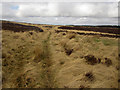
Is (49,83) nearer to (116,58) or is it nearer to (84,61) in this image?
(84,61)

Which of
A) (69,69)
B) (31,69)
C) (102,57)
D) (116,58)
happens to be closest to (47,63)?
(31,69)

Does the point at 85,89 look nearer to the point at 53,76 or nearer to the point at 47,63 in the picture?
the point at 53,76

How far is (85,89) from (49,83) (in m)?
2.40

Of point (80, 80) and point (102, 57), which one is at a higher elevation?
point (102, 57)

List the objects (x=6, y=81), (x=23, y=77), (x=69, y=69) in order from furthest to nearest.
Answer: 1. (x=69, y=69)
2. (x=23, y=77)
3. (x=6, y=81)

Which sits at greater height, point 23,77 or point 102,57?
point 102,57

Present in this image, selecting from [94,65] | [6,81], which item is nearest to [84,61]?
[94,65]

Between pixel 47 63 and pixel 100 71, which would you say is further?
pixel 47 63

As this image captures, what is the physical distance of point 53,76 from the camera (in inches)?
294

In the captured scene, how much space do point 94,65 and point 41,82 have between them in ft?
Answer: 15.4

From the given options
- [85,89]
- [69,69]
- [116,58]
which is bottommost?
[85,89]

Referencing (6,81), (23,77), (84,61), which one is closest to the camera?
(6,81)

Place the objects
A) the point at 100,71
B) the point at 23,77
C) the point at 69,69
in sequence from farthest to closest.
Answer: the point at 69,69 → the point at 100,71 → the point at 23,77

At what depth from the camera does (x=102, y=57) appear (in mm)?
9680
